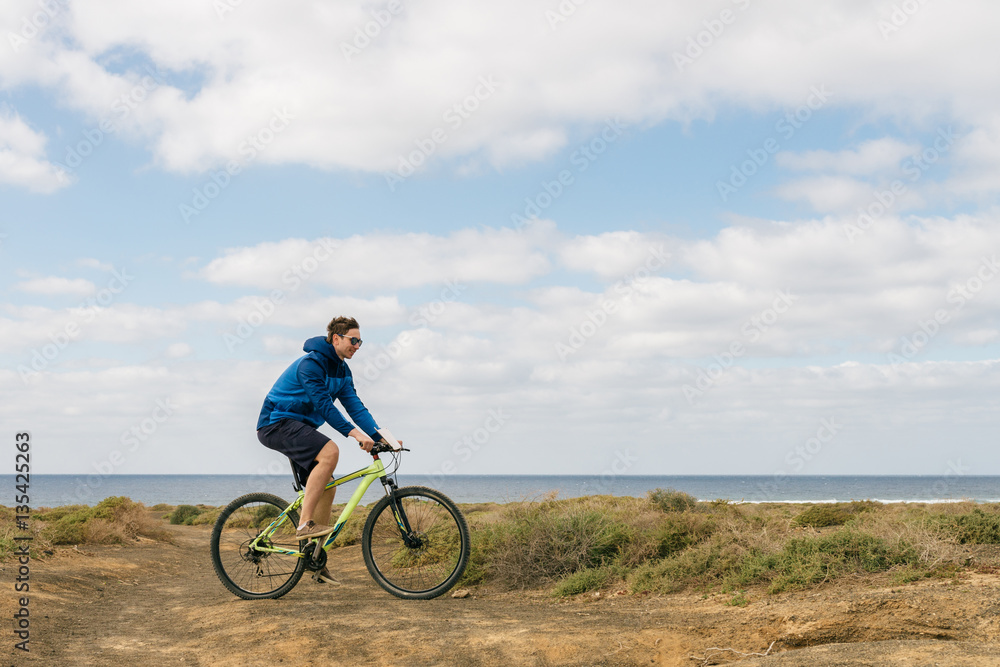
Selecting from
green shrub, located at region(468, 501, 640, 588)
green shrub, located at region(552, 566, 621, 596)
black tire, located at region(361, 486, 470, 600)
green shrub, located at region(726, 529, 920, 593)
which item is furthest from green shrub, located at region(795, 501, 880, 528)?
black tire, located at region(361, 486, 470, 600)

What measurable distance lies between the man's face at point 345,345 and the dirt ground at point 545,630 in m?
2.43

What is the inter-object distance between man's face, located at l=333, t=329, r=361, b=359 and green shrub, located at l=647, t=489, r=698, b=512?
8.02m

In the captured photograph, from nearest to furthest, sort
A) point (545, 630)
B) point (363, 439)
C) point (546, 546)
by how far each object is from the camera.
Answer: point (545, 630)
point (363, 439)
point (546, 546)

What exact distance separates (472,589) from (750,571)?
3.22m

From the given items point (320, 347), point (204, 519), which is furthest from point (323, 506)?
point (204, 519)

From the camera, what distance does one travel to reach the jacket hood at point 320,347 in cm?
727

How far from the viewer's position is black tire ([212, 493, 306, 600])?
7.49 m

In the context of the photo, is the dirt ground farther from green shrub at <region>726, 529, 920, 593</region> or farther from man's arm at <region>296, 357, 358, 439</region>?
man's arm at <region>296, 357, 358, 439</region>

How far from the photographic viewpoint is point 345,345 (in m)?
7.29

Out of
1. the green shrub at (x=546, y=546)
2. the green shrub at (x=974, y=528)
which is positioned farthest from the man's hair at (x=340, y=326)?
the green shrub at (x=974, y=528)

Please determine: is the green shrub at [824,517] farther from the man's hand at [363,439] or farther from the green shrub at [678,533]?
the man's hand at [363,439]

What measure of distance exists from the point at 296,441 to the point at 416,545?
5.10 ft

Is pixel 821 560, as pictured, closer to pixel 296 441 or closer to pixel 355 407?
pixel 355 407

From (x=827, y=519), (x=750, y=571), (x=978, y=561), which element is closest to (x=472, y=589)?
(x=750, y=571)
